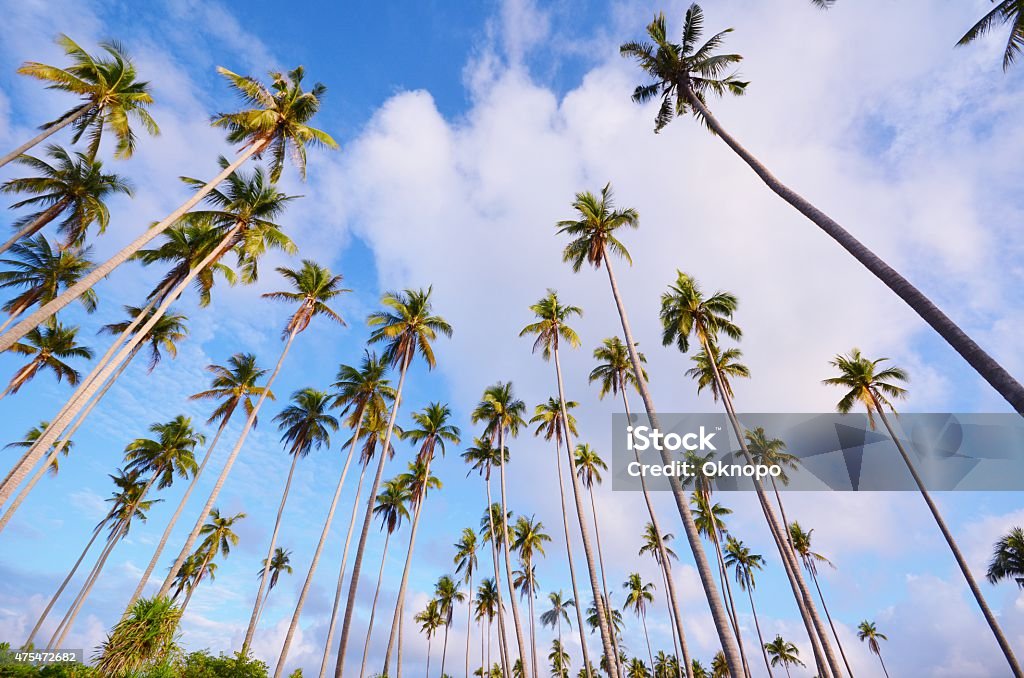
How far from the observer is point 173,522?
89.9ft

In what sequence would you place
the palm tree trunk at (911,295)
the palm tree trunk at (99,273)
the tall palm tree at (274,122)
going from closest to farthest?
the palm tree trunk at (911,295), the palm tree trunk at (99,273), the tall palm tree at (274,122)

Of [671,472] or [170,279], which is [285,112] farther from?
[671,472]

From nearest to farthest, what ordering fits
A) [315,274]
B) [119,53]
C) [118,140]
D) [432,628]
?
[119,53]
[118,140]
[315,274]
[432,628]

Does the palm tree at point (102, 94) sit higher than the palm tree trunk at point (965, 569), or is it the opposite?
the palm tree at point (102, 94)

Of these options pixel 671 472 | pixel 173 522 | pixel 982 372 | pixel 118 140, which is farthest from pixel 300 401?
pixel 982 372

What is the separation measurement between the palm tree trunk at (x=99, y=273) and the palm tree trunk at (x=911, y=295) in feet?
66.3

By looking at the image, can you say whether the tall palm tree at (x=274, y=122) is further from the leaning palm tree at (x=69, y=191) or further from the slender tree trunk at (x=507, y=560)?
the slender tree trunk at (x=507, y=560)

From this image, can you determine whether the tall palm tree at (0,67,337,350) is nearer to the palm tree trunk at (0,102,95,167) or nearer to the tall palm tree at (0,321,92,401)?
the palm tree trunk at (0,102,95,167)

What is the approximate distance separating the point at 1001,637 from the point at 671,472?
72.4 feet

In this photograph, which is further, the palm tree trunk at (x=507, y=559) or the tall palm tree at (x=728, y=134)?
the palm tree trunk at (x=507, y=559)

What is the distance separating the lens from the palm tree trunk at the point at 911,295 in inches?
297

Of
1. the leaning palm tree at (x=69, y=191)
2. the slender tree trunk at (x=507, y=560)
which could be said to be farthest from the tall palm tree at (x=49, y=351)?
the slender tree trunk at (x=507, y=560)

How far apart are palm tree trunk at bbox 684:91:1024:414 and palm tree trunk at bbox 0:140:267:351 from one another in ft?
66.3

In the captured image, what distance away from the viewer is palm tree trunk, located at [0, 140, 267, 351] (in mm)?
11391
